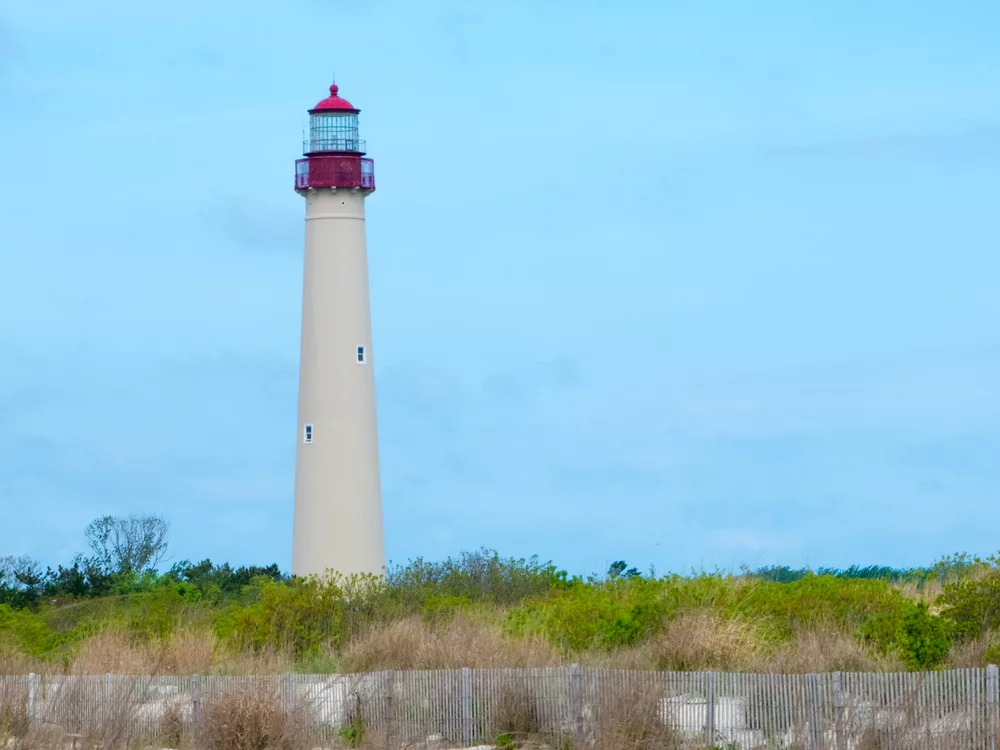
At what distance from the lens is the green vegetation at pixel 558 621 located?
1984 centimetres

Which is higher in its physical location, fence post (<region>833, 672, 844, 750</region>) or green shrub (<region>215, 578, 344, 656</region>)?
green shrub (<region>215, 578, 344, 656</region>)

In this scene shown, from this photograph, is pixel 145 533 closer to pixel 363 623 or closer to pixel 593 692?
pixel 363 623

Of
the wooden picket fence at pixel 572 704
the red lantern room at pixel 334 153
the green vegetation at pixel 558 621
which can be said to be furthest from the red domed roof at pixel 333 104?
the wooden picket fence at pixel 572 704

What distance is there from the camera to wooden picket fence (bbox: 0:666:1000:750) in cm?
1630

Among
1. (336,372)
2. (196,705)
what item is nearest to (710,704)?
(196,705)

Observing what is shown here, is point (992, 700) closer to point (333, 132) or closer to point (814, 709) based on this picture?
point (814, 709)

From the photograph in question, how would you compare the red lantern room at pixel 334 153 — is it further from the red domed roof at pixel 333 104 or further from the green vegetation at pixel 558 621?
the green vegetation at pixel 558 621

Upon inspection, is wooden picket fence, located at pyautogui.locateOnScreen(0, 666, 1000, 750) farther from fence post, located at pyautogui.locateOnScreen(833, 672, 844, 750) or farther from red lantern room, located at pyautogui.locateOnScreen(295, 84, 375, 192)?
red lantern room, located at pyautogui.locateOnScreen(295, 84, 375, 192)

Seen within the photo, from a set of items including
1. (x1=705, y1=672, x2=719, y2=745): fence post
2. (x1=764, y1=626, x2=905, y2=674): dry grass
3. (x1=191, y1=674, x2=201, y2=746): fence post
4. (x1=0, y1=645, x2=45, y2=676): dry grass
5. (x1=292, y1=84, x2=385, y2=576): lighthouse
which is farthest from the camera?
(x1=292, y1=84, x2=385, y2=576): lighthouse

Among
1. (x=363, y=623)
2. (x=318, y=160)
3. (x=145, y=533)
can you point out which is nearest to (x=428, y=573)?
(x=363, y=623)

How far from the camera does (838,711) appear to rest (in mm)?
16562

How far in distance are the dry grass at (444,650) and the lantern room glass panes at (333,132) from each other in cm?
1665

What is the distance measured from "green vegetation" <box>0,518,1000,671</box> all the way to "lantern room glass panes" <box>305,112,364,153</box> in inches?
372

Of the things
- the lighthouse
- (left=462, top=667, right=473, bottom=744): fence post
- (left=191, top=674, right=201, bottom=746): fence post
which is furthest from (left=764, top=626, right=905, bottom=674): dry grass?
the lighthouse
